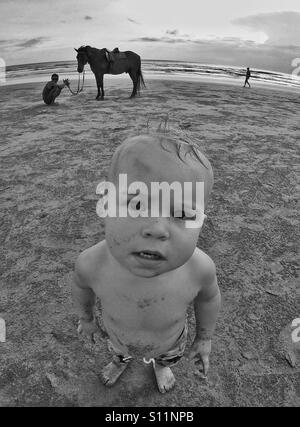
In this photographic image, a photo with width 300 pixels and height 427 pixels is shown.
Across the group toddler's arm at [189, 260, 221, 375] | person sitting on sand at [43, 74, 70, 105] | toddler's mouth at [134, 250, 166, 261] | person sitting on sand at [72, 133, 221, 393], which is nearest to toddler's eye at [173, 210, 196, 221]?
person sitting on sand at [72, 133, 221, 393]

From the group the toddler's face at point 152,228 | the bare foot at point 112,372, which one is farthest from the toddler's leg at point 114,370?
the toddler's face at point 152,228

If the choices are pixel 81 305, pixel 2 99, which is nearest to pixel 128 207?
pixel 81 305

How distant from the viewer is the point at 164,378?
5.12 feet

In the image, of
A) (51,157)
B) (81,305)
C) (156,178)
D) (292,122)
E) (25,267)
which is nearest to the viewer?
(156,178)

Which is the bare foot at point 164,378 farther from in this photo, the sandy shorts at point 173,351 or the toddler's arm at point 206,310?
the toddler's arm at point 206,310

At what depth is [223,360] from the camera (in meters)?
1.73

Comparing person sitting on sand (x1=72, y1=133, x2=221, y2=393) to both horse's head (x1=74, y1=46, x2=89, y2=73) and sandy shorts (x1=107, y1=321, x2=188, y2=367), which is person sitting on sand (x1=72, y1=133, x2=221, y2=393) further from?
horse's head (x1=74, y1=46, x2=89, y2=73)

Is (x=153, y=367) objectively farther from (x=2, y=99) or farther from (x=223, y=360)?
(x=2, y=99)

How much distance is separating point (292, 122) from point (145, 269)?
668 centimetres

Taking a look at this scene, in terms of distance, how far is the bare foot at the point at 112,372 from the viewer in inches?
61.7

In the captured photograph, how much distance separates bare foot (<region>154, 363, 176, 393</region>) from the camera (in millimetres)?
1545

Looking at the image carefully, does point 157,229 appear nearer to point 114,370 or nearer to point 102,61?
point 114,370

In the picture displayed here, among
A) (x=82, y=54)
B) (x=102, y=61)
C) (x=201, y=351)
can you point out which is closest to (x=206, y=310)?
(x=201, y=351)

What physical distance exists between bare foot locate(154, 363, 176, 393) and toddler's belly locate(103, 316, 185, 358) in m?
0.35
